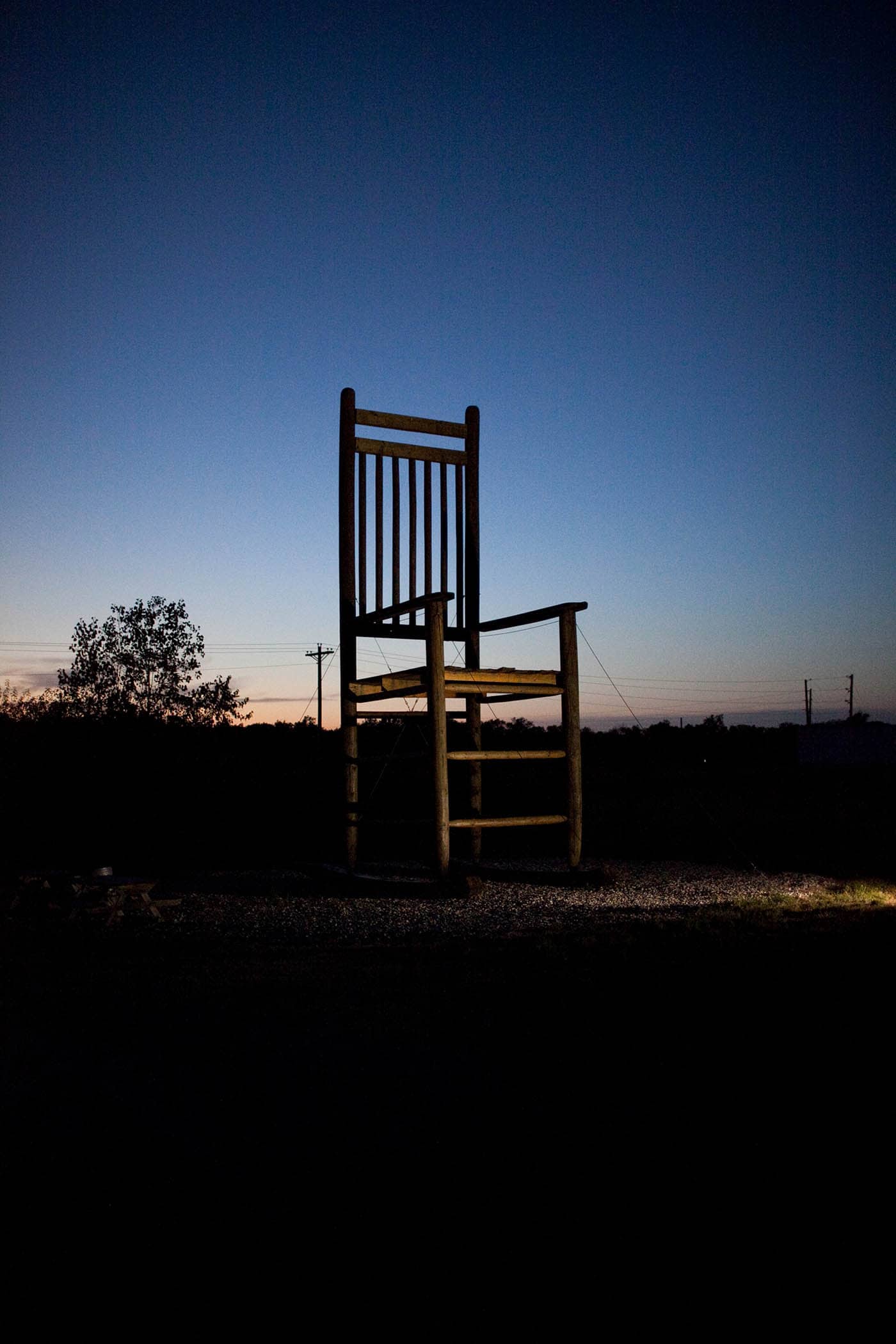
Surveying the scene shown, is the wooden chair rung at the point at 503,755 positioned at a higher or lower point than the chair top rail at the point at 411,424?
lower

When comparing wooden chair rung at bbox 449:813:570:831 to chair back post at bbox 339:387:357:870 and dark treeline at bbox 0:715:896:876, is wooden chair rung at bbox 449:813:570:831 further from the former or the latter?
chair back post at bbox 339:387:357:870

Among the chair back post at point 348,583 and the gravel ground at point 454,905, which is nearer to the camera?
the gravel ground at point 454,905

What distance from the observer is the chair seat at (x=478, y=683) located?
5988 millimetres

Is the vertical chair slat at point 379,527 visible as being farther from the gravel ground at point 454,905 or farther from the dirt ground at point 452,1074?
the dirt ground at point 452,1074

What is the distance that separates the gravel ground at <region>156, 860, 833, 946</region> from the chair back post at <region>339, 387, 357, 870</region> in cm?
62

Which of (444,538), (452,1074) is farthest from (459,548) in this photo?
(452,1074)

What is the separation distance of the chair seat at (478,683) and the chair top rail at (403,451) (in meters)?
1.69

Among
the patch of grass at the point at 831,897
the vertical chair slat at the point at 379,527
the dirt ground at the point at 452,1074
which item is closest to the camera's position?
the dirt ground at the point at 452,1074

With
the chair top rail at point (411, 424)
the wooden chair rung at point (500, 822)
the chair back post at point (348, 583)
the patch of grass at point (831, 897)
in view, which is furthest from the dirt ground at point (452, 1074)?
the chair top rail at point (411, 424)

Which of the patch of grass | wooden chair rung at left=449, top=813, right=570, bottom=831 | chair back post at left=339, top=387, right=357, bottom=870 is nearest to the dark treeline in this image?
chair back post at left=339, top=387, right=357, bottom=870

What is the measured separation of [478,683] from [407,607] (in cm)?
69

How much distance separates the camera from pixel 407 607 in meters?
6.20

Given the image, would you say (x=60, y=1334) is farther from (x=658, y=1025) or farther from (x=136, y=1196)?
(x=658, y=1025)

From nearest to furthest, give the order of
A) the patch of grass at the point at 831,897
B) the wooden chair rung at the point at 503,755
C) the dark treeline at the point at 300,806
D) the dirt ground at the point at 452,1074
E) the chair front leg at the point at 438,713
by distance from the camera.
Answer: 1. the dirt ground at the point at 452,1074
2. the patch of grass at the point at 831,897
3. the chair front leg at the point at 438,713
4. the wooden chair rung at the point at 503,755
5. the dark treeline at the point at 300,806
